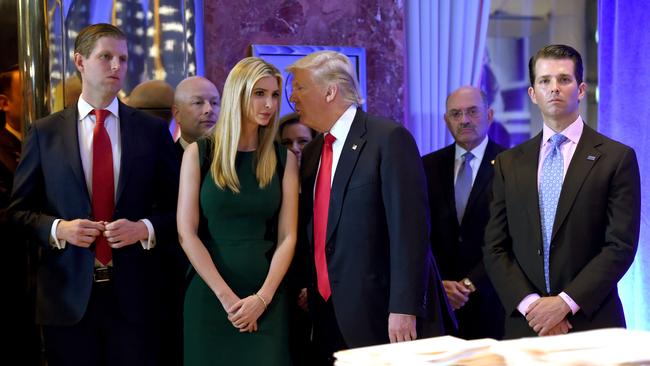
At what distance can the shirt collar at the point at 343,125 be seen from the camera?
3180 millimetres

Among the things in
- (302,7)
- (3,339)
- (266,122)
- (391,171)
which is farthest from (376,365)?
(302,7)

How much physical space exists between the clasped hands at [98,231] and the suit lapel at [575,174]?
5.33 ft

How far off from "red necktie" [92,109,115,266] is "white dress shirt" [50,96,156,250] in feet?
0.07

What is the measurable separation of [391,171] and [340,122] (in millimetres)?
323

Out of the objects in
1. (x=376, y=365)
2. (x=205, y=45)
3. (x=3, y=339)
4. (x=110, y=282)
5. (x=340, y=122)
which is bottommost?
(x=3, y=339)

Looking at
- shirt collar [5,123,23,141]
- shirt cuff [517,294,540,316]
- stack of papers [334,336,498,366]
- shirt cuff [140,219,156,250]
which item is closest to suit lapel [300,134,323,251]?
shirt cuff [140,219,156,250]

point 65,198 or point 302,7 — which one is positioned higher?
point 302,7

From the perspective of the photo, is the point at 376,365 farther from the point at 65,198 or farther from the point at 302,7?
the point at 302,7

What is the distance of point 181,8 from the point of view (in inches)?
173

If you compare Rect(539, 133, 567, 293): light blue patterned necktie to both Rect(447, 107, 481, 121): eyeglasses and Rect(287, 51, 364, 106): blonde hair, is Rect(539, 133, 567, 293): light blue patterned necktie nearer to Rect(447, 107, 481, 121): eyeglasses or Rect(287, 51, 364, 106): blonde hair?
Rect(287, 51, 364, 106): blonde hair

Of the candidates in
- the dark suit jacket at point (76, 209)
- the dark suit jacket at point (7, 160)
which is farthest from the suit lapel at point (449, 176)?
the dark suit jacket at point (7, 160)

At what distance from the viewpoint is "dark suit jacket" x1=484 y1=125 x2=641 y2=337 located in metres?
2.99

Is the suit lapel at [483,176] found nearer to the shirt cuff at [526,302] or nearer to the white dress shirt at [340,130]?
the shirt cuff at [526,302]

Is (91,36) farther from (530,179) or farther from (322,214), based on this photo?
(530,179)
